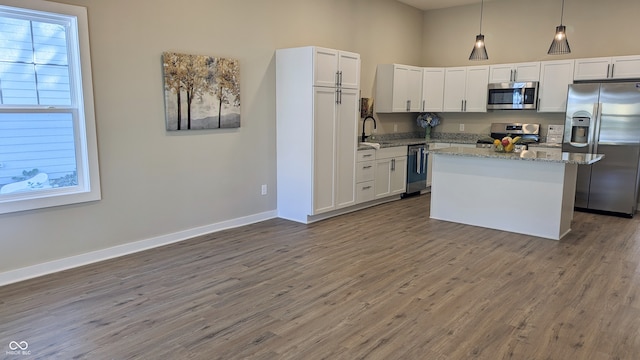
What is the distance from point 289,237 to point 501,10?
525 cm

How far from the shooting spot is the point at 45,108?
351 centimetres

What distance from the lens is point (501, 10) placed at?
7.05m

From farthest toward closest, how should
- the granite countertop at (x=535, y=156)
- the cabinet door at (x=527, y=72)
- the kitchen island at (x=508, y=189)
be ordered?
the cabinet door at (x=527, y=72) → the kitchen island at (x=508, y=189) → the granite countertop at (x=535, y=156)

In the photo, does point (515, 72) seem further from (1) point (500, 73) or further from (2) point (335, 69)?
(2) point (335, 69)

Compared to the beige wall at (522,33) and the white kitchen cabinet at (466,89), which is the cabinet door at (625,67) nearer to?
the beige wall at (522,33)

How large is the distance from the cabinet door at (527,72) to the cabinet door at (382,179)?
2.36 m

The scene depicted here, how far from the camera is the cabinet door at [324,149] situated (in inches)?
199

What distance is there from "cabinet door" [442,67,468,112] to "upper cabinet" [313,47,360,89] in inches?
93.6

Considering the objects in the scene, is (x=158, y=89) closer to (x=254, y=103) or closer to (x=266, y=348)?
(x=254, y=103)

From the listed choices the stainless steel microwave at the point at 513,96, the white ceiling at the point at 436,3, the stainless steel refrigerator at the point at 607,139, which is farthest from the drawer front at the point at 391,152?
the white ceiling at the point at 436,3

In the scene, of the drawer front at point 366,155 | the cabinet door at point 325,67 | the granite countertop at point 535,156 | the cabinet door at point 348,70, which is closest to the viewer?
the granite countertop at point 535,156

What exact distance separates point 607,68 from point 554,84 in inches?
25.7

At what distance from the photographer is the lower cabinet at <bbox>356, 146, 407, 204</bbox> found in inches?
231

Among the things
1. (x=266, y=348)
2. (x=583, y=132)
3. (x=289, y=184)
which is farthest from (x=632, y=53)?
(x=266, y=348)
